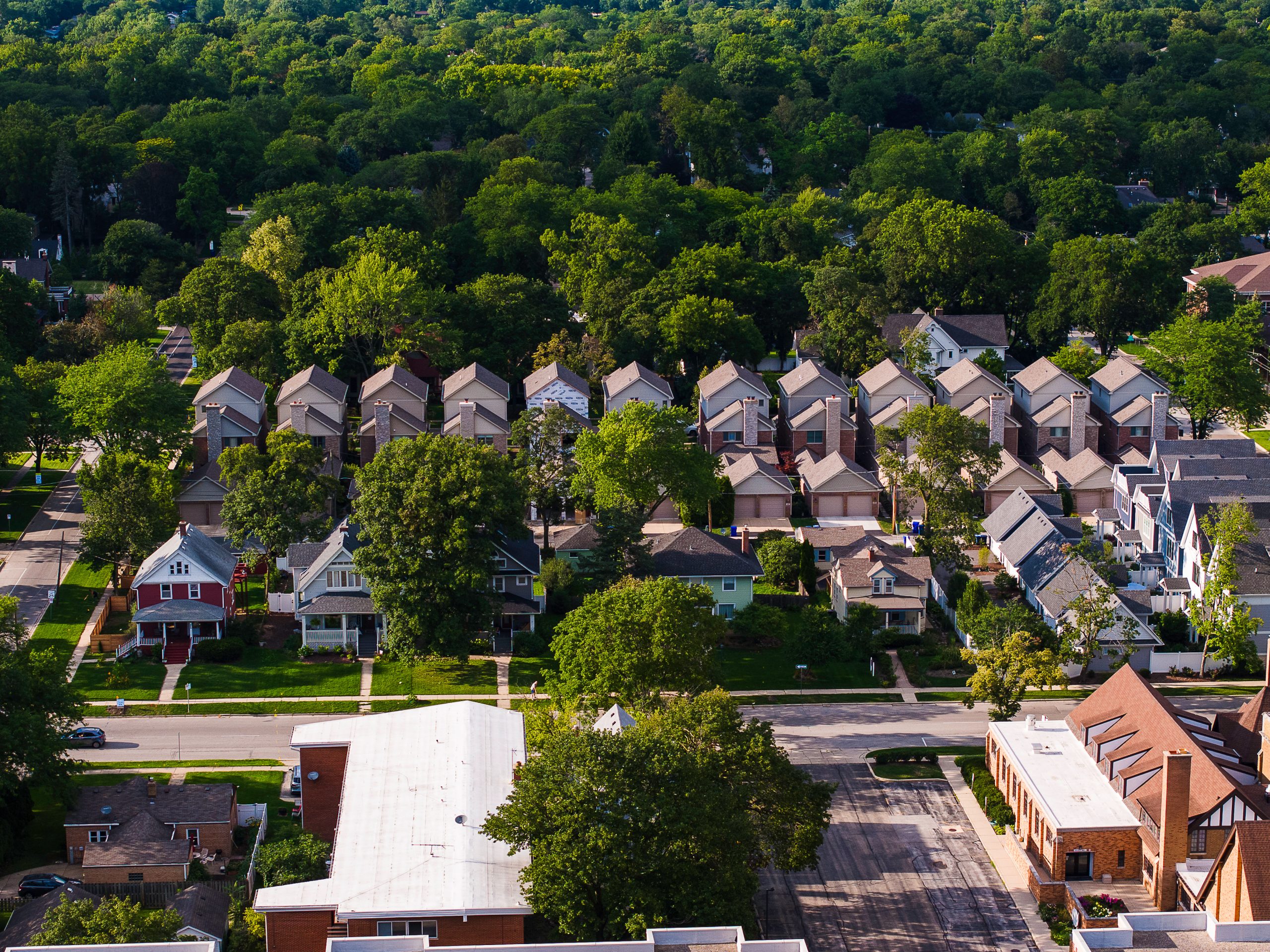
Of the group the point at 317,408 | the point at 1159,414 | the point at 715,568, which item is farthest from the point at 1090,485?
the point at 317,408

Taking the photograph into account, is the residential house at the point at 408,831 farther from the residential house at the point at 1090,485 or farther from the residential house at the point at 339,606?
the residential house at the point at 1090,485

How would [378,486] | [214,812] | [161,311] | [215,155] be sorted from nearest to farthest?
[214,812], [378,486], [161,311], [215,155]

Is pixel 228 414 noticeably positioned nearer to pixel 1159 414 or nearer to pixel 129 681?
pixel 129 681

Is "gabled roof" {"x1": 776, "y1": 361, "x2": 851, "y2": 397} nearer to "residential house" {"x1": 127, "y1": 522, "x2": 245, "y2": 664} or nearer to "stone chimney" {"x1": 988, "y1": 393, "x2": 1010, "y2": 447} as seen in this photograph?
"stone chimney" {"x1": 988, "y1": 393, "x2": 1010, "y2": 447}

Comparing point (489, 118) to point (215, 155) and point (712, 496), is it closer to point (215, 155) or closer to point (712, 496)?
point (215, 155)

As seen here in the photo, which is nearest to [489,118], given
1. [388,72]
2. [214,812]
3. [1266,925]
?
[388,72]

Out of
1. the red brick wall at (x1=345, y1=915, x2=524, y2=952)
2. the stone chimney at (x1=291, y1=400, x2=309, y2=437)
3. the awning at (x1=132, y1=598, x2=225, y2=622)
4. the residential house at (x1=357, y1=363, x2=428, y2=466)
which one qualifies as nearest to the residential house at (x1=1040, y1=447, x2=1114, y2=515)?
the residential house at (x1=357, y1=363, x2=428, y2=466)
